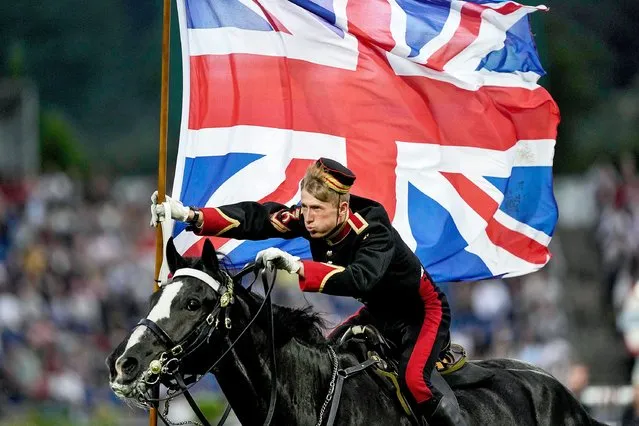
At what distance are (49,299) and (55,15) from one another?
847cm

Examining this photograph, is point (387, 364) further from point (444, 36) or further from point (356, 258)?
point (444, 36)

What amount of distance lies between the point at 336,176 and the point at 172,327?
47.6 inches

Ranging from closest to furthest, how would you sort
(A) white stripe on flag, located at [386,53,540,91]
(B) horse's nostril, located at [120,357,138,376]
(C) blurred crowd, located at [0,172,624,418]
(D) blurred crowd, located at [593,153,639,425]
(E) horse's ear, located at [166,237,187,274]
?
(B) horse's nostril, located at [120,357,138,376] → (E) horse's ear, located at [166,237,187,274] → (A) white stripe on flag, located at [386,53,540,91] → (C) blurred crowd, located at [0,172,624,418] → (D) blurred crowd, located at [593,153,639,425]

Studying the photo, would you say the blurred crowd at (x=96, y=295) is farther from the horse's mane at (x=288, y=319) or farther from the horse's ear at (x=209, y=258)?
the horse's ear at (x=209, y=258)

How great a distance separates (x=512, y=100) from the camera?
10.1 meters

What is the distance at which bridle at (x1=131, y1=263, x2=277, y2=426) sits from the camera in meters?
6.61

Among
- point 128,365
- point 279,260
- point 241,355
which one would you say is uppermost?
point 279,260

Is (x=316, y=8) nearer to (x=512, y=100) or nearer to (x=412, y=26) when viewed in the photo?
(x=412, y=26)

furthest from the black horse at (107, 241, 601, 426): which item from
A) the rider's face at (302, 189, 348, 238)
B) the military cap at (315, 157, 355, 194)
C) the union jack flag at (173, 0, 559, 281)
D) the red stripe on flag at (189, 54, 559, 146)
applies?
the red stripe on flag at (189, 54, 559, 146)

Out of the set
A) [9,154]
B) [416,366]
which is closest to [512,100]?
[416,366]

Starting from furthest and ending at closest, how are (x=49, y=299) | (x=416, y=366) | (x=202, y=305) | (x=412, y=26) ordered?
(x=49, y=299) → (x=412, y=26) → (x=416, y=366) → (x=202, y=305)

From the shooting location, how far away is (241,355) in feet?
23.1

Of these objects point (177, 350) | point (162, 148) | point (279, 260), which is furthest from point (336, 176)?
point (162, 148)

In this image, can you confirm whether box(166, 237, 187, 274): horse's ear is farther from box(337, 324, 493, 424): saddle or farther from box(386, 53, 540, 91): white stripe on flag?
box(386, 53, 540, 91): white stripe on flag
